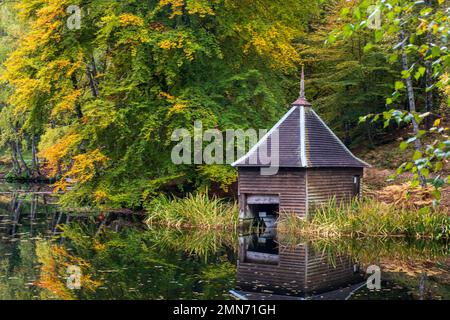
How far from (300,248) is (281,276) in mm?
3693

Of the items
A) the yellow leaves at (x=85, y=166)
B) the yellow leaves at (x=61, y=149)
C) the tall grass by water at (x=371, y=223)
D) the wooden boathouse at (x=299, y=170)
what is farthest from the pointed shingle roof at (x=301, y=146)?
the yellow leaves at (x=61, y=149)

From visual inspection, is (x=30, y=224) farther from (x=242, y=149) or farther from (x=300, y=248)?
(x=300, y=248)

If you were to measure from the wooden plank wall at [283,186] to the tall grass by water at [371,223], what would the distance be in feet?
1.57

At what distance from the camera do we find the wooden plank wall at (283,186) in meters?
20.1

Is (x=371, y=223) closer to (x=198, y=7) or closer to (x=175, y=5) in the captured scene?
(x=198, y=7)

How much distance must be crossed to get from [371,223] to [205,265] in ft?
21.8

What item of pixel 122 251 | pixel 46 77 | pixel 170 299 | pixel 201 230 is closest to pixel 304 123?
pixel 201 230

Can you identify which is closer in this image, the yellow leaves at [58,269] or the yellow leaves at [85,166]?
the yellow leaves at [58,269]

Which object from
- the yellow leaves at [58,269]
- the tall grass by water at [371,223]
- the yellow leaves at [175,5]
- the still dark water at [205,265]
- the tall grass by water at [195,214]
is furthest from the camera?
the yellow leaves at [175,5]

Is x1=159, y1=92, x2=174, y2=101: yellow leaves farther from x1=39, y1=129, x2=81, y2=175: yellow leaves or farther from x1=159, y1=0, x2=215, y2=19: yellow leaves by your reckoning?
x1=39, y1=129, x2=81, y2=175: yellow leaves

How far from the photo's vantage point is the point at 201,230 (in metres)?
21.0

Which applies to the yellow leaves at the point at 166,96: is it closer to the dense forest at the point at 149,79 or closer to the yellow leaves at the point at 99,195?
the dense forest at the point at 149,79

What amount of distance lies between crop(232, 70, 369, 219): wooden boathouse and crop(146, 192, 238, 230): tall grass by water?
60 cm

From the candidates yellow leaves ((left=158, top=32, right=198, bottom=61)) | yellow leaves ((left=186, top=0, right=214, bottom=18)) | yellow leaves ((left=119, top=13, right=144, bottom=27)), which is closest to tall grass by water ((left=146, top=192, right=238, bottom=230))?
yellow leaves ((left=158, top=32, right=198, bottom=61))
